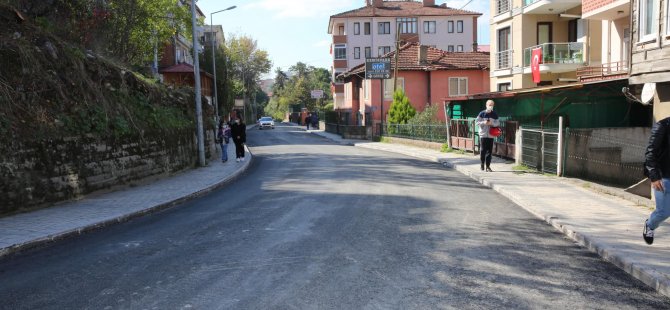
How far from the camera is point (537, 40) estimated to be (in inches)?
1096

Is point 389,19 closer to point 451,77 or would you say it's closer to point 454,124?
point 451,77

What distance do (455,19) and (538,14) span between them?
4413 centimetres

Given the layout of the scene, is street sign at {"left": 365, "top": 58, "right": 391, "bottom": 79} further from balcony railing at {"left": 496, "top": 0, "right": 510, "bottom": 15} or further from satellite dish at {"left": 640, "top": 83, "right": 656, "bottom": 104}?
satellite dish at {"left": 640, "top": 83, "right": 656, "bottom": 104}

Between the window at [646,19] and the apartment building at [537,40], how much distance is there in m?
13.4

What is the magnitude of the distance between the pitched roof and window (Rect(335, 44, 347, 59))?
24637mm

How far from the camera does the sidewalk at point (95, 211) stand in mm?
7488

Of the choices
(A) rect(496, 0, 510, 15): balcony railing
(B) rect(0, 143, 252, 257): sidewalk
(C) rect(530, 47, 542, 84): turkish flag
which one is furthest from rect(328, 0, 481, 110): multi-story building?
(B) rect(0, 143, 252, 257): sidewalk

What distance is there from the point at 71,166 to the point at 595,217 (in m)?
9.50

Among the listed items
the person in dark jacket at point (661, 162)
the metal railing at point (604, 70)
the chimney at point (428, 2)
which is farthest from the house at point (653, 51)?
the chimney at point (428, 2)

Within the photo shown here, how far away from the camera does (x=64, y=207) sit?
32.1 ft

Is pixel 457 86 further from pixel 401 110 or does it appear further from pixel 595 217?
pixel 595 217

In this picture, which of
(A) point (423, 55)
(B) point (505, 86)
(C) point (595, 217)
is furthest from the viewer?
(A) point (423, 55)

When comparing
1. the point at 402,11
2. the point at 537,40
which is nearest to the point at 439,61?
the point at 537,40

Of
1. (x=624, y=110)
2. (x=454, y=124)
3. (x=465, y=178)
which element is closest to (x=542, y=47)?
(x=454, y=124)
